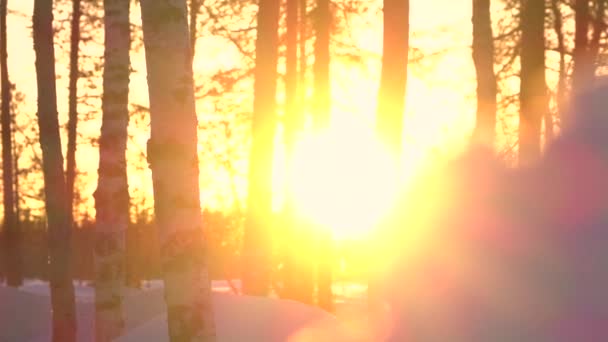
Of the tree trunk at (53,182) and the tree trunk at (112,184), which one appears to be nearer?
the tree trunk at (112,184)

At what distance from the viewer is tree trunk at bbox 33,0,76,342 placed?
43.6 ft

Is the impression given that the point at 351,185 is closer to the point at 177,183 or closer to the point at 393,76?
the point at 393,76

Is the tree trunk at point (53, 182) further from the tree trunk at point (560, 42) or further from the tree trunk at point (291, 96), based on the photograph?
the tree trunk at point (560, 42)

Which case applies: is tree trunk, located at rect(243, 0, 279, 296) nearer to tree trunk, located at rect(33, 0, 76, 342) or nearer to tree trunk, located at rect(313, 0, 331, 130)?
tree trunk, located at rect(313, 0, 331, 130)

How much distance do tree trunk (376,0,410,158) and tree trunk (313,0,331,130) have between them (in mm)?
5776

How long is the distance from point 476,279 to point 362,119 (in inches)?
453

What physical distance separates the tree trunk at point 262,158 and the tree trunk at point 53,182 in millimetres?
3499

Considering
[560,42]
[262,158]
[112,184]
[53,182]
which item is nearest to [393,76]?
[112,184]

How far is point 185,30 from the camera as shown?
5973 mm

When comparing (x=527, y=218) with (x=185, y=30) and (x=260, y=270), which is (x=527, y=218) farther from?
(x=260, y=270)

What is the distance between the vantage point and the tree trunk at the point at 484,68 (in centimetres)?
1457

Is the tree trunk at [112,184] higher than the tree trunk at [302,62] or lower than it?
lower

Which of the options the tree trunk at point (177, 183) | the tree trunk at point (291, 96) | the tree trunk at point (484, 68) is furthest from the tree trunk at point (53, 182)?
the tree trunk at point (177, 183)

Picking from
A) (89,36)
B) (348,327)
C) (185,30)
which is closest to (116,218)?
(348,327)
